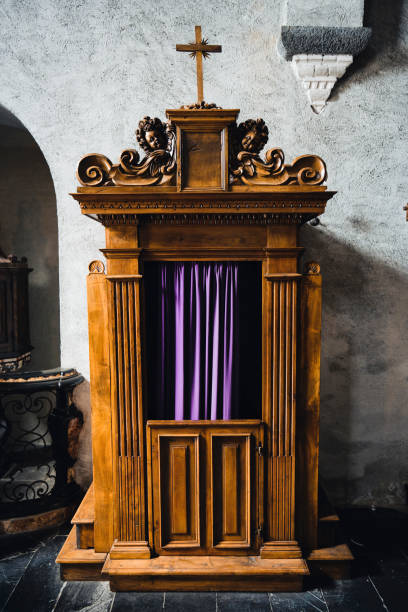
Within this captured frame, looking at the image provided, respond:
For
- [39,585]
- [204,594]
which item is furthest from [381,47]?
[39,585]

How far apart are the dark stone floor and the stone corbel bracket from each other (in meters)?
3.43

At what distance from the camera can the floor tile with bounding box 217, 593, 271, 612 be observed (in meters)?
2.54

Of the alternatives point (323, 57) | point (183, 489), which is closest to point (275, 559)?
point (183, 489)

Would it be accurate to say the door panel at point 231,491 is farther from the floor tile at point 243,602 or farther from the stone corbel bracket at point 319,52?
the stone corbel bracket at point 319,52

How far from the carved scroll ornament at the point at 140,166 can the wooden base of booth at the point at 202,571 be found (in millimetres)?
2282

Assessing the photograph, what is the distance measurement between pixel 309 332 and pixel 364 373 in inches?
48.8

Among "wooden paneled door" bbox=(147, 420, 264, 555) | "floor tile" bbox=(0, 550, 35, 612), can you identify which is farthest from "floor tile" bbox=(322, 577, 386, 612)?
"floor tile" bbox=(0, 550, 35, 612)

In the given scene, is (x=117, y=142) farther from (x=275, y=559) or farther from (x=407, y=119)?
(x=275, y=559)

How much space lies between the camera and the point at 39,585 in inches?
109

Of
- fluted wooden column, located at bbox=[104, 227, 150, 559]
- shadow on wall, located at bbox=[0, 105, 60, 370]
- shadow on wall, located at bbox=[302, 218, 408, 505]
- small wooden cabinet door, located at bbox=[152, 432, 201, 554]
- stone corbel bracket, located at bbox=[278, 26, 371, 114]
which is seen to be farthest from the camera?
shadow on wall, located at bbox=[0, 105, 60, 370]

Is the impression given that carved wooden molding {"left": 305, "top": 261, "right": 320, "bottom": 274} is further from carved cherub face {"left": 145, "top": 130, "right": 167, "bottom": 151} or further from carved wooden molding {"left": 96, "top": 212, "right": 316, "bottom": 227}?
carved cherub face {"left": 145, "top": 130, "right": 167, "bottom": 151}

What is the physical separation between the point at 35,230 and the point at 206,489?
361cm

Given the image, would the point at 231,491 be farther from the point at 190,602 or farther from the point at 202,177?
the point at 202,177

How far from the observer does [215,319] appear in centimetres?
265
